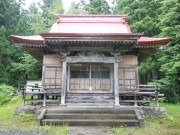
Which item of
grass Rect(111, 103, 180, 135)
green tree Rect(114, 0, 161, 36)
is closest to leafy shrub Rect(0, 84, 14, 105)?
grass Rect(111, 103, 180, 135)

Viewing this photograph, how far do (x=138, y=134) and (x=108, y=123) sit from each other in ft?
4.59

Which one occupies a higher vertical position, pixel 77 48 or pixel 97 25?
pixel 97 25

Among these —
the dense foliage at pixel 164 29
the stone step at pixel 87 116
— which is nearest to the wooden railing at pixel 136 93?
the stone step at pixel 87 116

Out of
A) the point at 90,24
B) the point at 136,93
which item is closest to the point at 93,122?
the point at 136,93

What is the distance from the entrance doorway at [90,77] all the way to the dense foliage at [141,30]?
5.69m

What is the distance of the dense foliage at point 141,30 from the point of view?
15922mm

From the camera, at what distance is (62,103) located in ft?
34.0

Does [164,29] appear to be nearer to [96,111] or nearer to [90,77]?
[90,77]

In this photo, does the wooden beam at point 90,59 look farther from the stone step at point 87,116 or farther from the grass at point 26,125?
the grass at point 26,125

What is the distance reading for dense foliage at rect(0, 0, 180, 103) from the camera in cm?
1592

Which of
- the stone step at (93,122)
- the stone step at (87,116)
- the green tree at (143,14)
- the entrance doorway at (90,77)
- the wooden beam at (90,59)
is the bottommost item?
the stone step at (93,122)

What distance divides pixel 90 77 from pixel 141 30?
1273cm

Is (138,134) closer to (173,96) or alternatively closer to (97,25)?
(97,25)

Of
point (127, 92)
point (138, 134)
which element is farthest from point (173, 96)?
point (138, 134)
